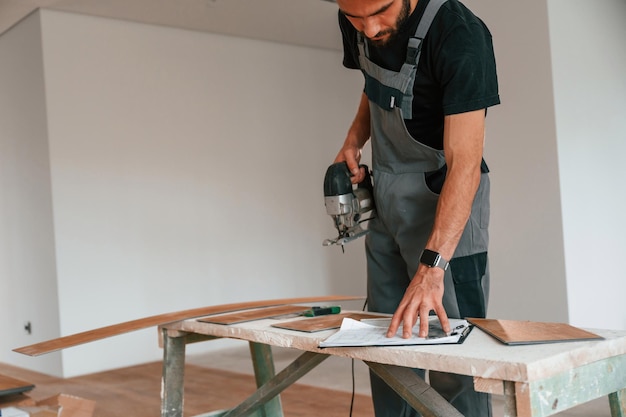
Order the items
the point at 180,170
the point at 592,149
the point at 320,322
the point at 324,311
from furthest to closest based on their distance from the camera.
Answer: the point at 180,170 → the point at 592,149 → the point at 324,311 → the point at 320,322

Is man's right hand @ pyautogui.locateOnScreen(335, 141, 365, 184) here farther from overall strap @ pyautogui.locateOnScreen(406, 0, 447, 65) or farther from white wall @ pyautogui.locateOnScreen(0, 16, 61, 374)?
white wall @ pyautogui.locateOnScreen(0, 16, 61, 374)

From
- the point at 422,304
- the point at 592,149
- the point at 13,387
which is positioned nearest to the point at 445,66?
the point at 422,304

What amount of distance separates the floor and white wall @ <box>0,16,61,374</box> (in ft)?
1.12

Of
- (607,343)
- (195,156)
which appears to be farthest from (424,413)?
(195,156)

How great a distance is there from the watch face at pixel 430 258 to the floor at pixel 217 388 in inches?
77.8

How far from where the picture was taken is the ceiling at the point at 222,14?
498cm

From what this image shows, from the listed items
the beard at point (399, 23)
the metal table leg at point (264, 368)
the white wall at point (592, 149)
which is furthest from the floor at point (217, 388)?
the beard at point (399, 23)

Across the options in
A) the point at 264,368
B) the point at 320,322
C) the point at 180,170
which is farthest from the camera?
the point at 180,170

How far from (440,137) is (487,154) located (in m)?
2.36

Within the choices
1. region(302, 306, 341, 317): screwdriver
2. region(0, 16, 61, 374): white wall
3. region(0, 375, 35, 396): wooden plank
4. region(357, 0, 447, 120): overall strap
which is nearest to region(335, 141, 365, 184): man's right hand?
region(357, 0, 447, 120): overall strap

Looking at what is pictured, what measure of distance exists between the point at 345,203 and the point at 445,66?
404 mm

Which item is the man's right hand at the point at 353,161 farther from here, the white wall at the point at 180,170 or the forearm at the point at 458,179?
the white wall at the point at 180,170

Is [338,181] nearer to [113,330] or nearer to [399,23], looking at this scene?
[399,23]

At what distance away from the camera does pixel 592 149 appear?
3.82 m
